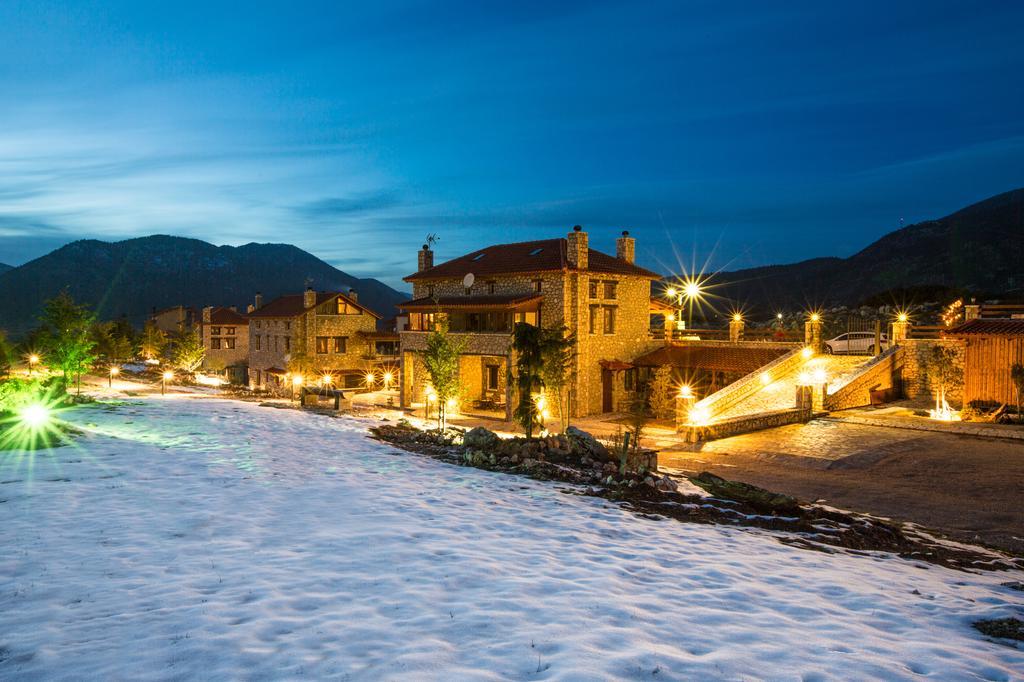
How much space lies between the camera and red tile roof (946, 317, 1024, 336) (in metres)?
23.5

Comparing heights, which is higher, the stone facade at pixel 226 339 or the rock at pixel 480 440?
the stone facade at pixel 226 339

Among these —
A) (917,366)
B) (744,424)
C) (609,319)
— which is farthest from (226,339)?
(917,366)

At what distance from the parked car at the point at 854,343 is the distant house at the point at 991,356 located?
6.10m

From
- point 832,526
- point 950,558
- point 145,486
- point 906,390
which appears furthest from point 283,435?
point 906,390

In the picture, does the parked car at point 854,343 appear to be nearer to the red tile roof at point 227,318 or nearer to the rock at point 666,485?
the rock at point 666,485

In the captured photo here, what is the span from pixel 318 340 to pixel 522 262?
77.3 ft

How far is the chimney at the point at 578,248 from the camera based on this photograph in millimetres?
32406

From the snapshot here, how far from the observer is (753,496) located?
13.2 m

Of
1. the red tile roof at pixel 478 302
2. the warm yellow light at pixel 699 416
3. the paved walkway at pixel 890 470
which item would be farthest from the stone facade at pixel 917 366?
the red tile roof at pixel 478 302

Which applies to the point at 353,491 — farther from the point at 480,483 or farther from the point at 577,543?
the point at 577,543

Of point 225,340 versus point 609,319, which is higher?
point 225,340

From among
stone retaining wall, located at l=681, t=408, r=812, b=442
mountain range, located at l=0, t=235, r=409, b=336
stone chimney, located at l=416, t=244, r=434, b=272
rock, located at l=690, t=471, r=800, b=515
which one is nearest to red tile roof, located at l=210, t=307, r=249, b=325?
stone chimney, located at l=416, t=244, r=434, b=272

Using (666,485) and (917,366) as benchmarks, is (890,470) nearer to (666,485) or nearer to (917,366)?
(666,485)

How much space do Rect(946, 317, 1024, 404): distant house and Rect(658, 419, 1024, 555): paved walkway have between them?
15.8 ft
